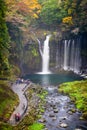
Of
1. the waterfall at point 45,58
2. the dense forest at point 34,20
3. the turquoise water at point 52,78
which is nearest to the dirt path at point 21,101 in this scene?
the dense forest at point 34,20

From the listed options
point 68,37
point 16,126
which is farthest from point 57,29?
point 16,126

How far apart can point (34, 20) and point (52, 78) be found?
3149 centimetres

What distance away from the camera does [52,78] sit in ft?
212

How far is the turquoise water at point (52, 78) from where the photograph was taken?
5966 cm

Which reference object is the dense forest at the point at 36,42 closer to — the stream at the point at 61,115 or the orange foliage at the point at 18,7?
the orange foliage at the point at 18,7

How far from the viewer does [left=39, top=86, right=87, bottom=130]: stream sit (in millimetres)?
32000

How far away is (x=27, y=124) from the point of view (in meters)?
32.5

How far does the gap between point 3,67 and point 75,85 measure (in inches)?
549

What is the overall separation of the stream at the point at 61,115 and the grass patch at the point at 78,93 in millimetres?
838

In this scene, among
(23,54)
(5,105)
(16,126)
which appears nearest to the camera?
(16,126)

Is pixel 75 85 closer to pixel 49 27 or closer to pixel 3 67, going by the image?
pixel 3 67

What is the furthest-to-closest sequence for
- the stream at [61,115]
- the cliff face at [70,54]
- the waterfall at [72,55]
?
the waterfall at [72,55], the cliff face at [70,54], the stream at [61,115]

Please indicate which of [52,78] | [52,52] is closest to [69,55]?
[52,52]

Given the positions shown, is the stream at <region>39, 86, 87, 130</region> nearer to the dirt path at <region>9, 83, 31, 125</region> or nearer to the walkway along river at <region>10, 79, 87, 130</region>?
the walkway along river at <region>10, 79, 87, 130</region>
